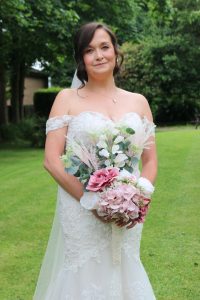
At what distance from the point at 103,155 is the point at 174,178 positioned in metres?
8.67

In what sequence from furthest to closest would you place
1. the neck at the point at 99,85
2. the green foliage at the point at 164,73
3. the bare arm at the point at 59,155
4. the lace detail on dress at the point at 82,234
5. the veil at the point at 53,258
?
1. the green foliage at the point at 164,73
2. the veil at the point at 53,258
3. the neck at the point at 99,85
4. the lace detail on dress at the point at 82,234
5. the bare arm at the point at 59,155

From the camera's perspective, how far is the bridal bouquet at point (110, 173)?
3264 millimetres

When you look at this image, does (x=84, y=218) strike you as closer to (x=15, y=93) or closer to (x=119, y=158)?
(x=119, y=158)

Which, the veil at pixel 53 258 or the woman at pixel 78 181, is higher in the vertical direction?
the woman at pixel 78 181

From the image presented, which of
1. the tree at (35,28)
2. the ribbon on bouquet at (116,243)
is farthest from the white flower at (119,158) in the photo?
the tree at (35,28)

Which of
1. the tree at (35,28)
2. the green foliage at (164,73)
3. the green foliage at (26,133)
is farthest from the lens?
the green foliage at (164,73)

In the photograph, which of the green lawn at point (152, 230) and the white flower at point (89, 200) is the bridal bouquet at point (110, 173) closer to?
the white flower at point (89, 200)

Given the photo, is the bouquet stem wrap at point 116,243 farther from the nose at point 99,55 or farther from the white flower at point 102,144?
the nose at point 99,55

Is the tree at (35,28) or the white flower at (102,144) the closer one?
the white flower at (102,144)

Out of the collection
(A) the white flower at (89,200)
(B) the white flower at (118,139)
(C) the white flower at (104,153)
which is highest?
(B) the white flower at (118,139)

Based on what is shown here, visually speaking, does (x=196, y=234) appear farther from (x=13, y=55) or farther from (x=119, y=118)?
(x=13, y=55)

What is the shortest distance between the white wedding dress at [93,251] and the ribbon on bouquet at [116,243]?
1.1 inches

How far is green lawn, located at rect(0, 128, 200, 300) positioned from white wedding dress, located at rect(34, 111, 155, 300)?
1.65 m

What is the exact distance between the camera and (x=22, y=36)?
63.5 feet
